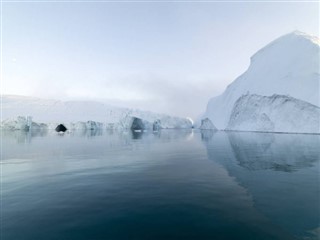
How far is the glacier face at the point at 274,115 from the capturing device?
44409 mm

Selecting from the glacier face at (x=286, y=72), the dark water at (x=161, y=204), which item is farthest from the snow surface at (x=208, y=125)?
the dark water at (x=161, y=204)

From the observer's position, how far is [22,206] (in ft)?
21.0

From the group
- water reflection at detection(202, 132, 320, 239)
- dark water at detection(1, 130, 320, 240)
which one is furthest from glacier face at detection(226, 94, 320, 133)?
dark water at detection(1, 130, 320, 240)

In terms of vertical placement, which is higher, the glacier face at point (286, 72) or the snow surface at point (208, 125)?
the glacier face at point (286, 72)

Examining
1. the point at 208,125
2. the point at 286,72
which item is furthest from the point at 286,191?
the point at 208,125

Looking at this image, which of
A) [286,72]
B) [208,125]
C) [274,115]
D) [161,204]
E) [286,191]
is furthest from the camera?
[208,125]

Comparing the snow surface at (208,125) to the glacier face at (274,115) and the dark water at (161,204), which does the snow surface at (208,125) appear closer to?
the glacier face at (274,115)

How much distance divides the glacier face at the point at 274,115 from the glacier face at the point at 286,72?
4.51 feet

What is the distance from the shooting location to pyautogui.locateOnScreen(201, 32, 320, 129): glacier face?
45.5 meters

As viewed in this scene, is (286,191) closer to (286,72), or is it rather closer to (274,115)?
(274,115)

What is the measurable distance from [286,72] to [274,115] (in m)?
9.05

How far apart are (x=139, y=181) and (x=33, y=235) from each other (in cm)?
480

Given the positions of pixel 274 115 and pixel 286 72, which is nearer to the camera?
pixel 286 72

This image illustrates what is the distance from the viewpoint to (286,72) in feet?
165
